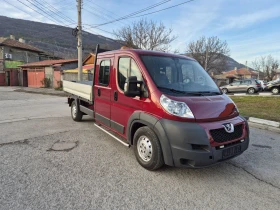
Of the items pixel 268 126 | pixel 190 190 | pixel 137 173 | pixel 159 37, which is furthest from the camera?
pixel 159 37

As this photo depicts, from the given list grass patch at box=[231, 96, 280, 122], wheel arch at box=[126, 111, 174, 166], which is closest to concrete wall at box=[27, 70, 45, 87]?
grass patch at box=[231, 96, 280, 122]

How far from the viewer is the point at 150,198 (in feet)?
9.05

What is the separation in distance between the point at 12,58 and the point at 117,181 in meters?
39.6

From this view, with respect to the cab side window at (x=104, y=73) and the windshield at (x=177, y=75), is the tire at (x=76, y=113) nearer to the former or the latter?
the cab side window at (x=104, y=73)

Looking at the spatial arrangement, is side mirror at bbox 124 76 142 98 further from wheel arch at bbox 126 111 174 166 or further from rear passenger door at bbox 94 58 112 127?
rear passenger door at bbox 94 58 112 127

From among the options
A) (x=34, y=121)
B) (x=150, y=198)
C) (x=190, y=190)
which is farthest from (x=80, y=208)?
(x=34, y=121)

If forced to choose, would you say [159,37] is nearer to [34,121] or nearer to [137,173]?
[34,121]

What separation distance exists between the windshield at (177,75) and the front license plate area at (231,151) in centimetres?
111

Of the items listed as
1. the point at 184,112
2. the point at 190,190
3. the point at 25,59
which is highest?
the point at 25,59

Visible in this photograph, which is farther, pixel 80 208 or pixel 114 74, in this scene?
pixel 114 74

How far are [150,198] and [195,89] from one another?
2.01 meters

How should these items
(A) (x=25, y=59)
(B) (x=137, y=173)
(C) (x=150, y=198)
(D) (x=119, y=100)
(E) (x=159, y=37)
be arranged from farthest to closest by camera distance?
(A) (x=25, y=59) < (E) (x=159, y=37) < (D) (x=119, y=100) < (B) (x=137, y=173) < (C) (x=150, y=198)

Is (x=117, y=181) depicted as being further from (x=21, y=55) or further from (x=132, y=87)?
(x=21, y=55)

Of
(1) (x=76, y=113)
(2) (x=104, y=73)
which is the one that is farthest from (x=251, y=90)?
(2) (x=104, y=73)
